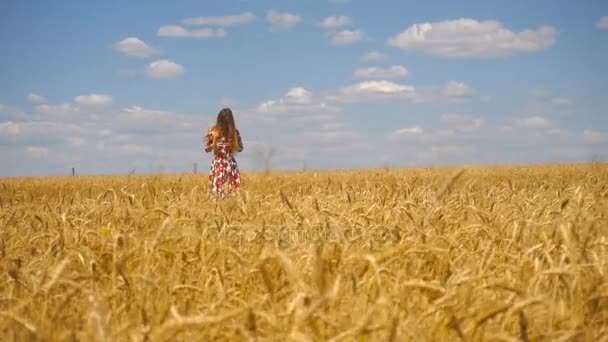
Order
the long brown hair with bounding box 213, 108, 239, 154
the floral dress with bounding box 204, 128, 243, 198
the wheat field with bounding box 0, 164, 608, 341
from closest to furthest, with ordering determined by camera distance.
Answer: the wheat field with bounding box 0, 164, 608, 341 → the long brown hair with bounding box 213, 108, 239, 154 → the floral dress with bounding box 204, 128, 243, 198

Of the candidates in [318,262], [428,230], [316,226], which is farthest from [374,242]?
A: [318,262]

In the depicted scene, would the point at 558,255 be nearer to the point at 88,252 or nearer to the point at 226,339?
the point at 226,339

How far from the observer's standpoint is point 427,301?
2.09m

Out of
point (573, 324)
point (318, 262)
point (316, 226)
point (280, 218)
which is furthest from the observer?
point (280, 218)

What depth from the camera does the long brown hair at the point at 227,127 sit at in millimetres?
8664

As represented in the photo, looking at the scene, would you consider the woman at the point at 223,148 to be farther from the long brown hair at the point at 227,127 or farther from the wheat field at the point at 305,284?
the wheat field at the point at 305,284

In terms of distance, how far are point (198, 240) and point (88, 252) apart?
52cm

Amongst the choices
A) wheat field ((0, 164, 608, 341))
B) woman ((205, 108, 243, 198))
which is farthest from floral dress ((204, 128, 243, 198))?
wheat field ((0, 164, 608, 341))

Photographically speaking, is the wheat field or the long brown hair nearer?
the wheat field

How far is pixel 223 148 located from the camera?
8.92 m

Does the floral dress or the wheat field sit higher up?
the floral dress

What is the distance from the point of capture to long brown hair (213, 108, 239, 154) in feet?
28.4

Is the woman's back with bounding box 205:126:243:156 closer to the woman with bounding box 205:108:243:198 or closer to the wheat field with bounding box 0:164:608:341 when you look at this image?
the woman with bounding box 205:108:243:198

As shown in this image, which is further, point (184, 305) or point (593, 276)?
point (593, 276)
